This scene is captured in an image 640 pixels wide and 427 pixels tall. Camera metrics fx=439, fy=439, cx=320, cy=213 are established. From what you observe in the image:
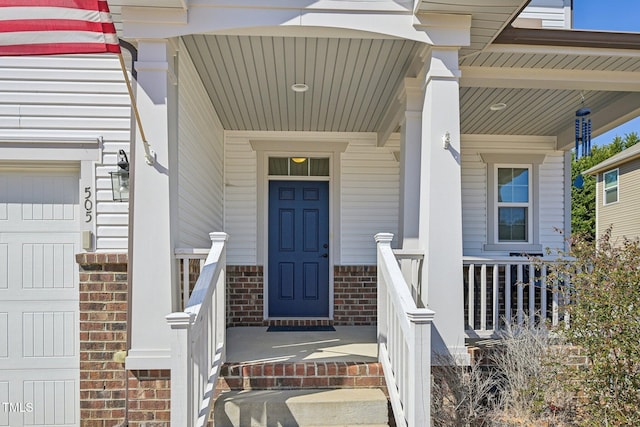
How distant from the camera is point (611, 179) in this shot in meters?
14.6

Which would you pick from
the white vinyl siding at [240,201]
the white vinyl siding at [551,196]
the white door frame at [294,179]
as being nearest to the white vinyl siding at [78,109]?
the white vinyl siding at [240,201]

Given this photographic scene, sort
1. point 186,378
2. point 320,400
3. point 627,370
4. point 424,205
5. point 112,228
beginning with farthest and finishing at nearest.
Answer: point 112,228 → point 424,205 → point 320,400 → point 627,370 → point 186,378

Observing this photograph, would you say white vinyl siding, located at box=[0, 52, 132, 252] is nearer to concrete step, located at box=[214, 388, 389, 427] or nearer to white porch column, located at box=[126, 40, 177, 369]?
white porch column, located at box=[126, 40, 177, 369]

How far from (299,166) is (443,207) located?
10.6 feet

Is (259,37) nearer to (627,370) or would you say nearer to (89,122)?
(89,122)

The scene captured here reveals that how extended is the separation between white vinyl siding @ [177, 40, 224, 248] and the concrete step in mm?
1356

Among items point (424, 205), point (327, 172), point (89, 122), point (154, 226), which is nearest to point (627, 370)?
point (424, 205)

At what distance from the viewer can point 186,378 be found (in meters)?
2.58

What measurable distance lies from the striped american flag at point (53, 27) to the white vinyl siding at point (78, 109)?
57.9 inches

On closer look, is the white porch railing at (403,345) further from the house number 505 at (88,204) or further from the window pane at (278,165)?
the window pane at (278,165)

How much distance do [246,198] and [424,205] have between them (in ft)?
10.6

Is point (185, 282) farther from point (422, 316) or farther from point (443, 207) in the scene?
point (443, 207)

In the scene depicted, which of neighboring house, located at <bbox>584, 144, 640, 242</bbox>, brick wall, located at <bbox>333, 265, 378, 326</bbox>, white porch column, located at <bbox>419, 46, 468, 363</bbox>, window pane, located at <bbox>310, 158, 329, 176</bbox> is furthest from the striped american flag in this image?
neighboring house, located at <bbox>584, 144, 640, 242</bbox>

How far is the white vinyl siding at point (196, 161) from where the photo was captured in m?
3.82
